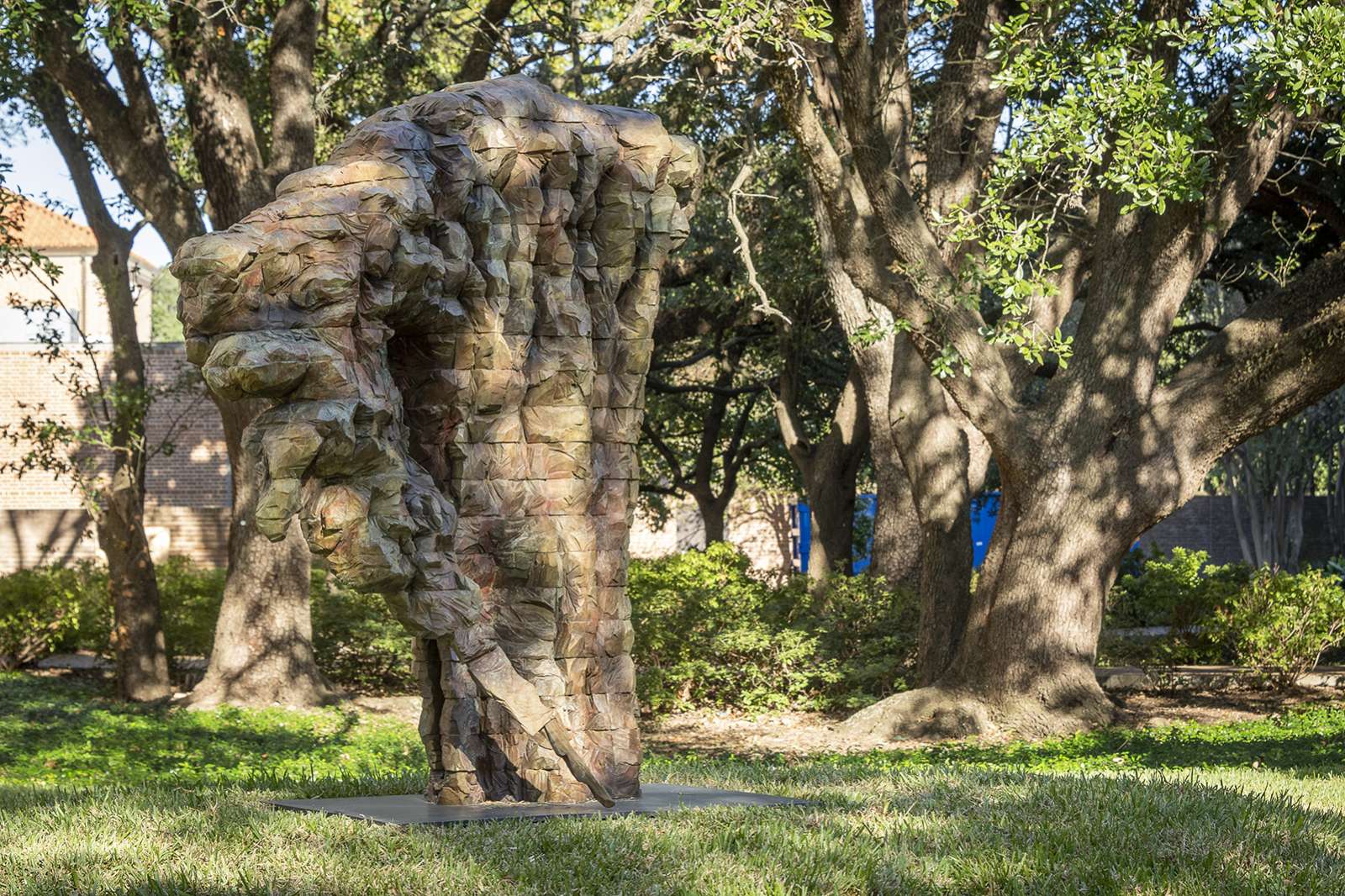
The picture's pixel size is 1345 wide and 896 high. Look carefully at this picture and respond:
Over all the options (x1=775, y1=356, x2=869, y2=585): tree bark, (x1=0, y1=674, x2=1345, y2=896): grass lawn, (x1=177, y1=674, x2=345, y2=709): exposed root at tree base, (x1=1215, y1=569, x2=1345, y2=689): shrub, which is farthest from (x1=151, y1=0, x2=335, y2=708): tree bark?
(x1=1215, y1=569, x2=1345, y2=689): shrub

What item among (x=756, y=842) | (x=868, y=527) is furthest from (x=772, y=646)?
(x=868, y=527)

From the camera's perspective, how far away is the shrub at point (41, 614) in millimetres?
17688

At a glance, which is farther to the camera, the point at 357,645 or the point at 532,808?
the point at 357,645

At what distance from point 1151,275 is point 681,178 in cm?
653

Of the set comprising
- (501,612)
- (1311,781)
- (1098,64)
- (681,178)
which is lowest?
(1311,781)

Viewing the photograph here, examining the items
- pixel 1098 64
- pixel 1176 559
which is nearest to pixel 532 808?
pixel 1098 64

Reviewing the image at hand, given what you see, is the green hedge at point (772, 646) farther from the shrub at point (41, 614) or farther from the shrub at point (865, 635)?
the shrub at point (41, 614)

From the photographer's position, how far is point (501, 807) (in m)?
5.74

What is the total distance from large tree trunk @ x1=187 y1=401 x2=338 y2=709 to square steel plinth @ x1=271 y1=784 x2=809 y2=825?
7604mm

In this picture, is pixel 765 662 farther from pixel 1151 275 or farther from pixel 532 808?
pixel 532 808

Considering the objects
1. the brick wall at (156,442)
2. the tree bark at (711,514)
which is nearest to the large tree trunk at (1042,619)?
the tree bark at (711,514)

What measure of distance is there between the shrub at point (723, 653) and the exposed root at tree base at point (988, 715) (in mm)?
2325

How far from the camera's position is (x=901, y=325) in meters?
11.4

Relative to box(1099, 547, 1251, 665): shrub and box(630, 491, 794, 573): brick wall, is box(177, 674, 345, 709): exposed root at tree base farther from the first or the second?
box(630, 491, 794, 573): brick wall
